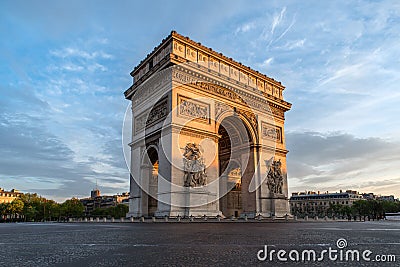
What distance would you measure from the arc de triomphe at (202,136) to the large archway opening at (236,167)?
0.08m

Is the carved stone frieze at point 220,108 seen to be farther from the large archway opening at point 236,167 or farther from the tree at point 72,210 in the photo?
the tree at point 72,210

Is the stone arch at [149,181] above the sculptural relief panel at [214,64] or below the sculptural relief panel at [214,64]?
below

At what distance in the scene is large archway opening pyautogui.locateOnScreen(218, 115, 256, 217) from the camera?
26328 mm

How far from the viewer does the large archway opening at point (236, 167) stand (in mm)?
26328

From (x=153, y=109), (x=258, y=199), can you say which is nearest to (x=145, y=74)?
(x=153, y=109)

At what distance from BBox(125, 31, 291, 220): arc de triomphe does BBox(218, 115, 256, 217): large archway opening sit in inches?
3.1

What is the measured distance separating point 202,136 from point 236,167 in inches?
284

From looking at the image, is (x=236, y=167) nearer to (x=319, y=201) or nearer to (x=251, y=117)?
(x=251, y=117)

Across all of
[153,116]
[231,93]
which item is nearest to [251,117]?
[231,93]

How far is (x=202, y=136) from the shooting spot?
22266 mm

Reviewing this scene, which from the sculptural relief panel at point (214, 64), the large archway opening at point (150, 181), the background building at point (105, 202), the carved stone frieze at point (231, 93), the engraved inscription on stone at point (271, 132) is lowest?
the background building at point (105, 202)

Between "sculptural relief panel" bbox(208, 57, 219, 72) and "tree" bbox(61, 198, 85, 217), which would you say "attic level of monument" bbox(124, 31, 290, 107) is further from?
"tree" bbox(61, 198, 85, 217)

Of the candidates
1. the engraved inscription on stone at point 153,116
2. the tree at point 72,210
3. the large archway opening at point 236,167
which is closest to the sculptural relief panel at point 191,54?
the engraved inscription on stone at point 153,116

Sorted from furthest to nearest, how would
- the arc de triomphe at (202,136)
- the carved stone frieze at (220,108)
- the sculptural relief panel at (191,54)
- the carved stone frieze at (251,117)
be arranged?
the carved stone frieze at (251,117)
the carved stone frieze at (220,108)
the sculptural relief panel at (191,54)
the arc de triomphe at (202,136)
